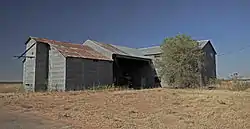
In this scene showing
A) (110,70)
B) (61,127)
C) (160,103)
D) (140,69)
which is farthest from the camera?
(140,69)

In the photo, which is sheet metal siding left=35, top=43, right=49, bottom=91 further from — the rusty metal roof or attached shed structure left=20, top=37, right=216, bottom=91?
the rusty metal roof

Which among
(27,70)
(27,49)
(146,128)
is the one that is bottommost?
(146,128)

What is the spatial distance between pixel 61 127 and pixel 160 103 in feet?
25.9

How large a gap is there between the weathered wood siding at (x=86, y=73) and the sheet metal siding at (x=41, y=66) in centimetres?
324

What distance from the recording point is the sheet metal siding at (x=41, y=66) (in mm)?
26984

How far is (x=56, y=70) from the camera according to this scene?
25938mm

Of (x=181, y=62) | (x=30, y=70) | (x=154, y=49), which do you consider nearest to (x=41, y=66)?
(x=30, y=70)

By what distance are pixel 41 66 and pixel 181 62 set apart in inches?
579

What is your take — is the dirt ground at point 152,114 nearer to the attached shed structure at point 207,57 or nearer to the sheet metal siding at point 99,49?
the sheet metal siding at point 99,49

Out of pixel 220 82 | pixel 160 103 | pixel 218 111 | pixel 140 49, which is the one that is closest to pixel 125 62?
pixel 140 49

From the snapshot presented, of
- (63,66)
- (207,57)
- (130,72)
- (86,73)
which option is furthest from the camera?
(130,72)

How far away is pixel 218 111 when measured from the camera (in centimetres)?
1242

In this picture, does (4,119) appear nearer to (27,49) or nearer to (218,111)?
(218,111)

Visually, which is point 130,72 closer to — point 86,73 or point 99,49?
point 99,49
